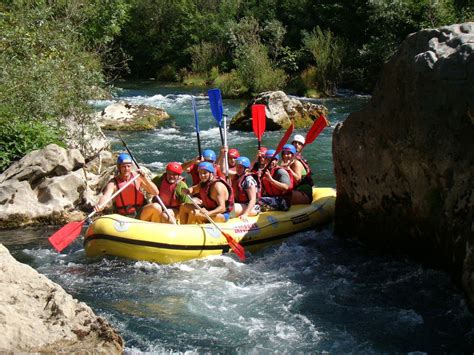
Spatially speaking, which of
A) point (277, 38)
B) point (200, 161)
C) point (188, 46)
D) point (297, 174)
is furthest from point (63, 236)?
point (188, 46)

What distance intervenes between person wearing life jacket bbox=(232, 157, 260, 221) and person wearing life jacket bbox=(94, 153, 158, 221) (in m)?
1.07

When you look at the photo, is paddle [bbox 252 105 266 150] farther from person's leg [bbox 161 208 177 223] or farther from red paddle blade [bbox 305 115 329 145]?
person's leg [bbox 161 208 177 223]

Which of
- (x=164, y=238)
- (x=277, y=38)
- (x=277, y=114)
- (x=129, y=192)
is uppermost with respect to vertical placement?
(x=277, y=38)

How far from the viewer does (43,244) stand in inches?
288

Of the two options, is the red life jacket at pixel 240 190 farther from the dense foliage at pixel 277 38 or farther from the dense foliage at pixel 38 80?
the dense foliage at pixel 277 38

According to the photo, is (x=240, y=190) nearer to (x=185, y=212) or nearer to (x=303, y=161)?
(x=185, y=212)

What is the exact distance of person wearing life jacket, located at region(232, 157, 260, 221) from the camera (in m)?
7.51

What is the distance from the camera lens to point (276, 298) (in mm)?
5723

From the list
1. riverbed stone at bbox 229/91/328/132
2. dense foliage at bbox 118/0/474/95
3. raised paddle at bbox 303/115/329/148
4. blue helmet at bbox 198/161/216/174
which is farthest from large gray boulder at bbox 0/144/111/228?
dense foliage at bbox 118/0/474/95

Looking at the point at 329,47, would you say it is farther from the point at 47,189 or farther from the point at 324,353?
the point at 324,353

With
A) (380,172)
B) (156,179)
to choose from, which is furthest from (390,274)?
(156,179)

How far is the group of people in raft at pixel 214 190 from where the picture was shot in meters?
7.17

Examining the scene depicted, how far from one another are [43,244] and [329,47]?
17.2 meters

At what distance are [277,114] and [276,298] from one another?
32.2ft
